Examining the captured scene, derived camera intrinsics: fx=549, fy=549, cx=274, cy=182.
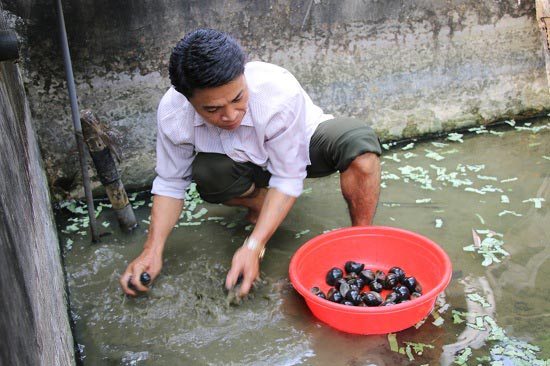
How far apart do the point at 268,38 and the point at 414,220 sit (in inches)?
73.8

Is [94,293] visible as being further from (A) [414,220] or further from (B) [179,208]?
(A) [414,220]

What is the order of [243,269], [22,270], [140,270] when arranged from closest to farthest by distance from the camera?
[22,270]
[243,269]
[140,270]

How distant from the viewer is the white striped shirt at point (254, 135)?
2943 mm

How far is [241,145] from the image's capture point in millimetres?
3164

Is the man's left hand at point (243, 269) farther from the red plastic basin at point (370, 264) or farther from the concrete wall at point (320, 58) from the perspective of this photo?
the concrete wall at point (320, 58)

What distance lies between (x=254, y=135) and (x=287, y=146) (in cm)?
23

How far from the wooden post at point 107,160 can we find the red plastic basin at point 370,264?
1456mm

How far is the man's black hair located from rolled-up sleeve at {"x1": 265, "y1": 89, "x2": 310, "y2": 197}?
17.3 inches

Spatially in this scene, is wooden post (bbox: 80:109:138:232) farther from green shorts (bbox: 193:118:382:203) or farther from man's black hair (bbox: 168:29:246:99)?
man's black hair (bbox: 168:29:246:99)

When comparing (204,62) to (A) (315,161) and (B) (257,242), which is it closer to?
(B) (257,242)

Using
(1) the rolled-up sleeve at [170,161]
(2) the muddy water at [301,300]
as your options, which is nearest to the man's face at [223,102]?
(1) the rolled-up sleeve at [170,161]

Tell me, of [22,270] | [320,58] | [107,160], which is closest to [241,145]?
[107,160]

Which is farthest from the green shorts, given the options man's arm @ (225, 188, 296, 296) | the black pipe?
the black pipe

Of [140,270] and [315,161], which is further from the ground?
[315,161]
